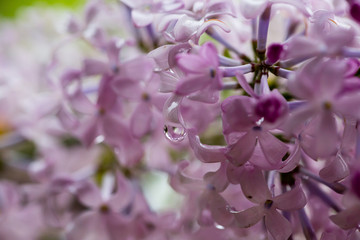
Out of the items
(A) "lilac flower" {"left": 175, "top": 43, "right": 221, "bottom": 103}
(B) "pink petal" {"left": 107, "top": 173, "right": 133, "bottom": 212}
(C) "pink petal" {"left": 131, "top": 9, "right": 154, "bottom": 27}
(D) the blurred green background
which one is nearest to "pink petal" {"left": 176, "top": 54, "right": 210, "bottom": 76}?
(A) "lilac flower" {"left": 175, "top": 43, "right": 221, "bottom": 103}

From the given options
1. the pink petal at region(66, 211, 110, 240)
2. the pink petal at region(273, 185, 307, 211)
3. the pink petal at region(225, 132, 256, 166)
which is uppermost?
the pink petal at region(225, 132, 256, 166)

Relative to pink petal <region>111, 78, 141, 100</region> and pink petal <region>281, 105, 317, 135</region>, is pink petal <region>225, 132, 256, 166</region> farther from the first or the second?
pink petal <region>111, 78, 141, 100</region>

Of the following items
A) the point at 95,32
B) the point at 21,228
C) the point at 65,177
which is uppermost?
the point at 95,32

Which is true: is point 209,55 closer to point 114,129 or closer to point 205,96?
point 205,96

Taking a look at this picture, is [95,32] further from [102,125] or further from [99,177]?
[99,177]

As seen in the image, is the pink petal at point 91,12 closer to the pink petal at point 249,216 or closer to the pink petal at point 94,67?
the pink petal at point 94,67

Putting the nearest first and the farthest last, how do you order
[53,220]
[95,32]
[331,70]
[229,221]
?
[331,70] < [229,221] < [95,32] < [53,220]

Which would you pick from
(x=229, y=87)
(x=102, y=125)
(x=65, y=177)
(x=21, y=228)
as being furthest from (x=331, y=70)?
(x=21, y=228)
